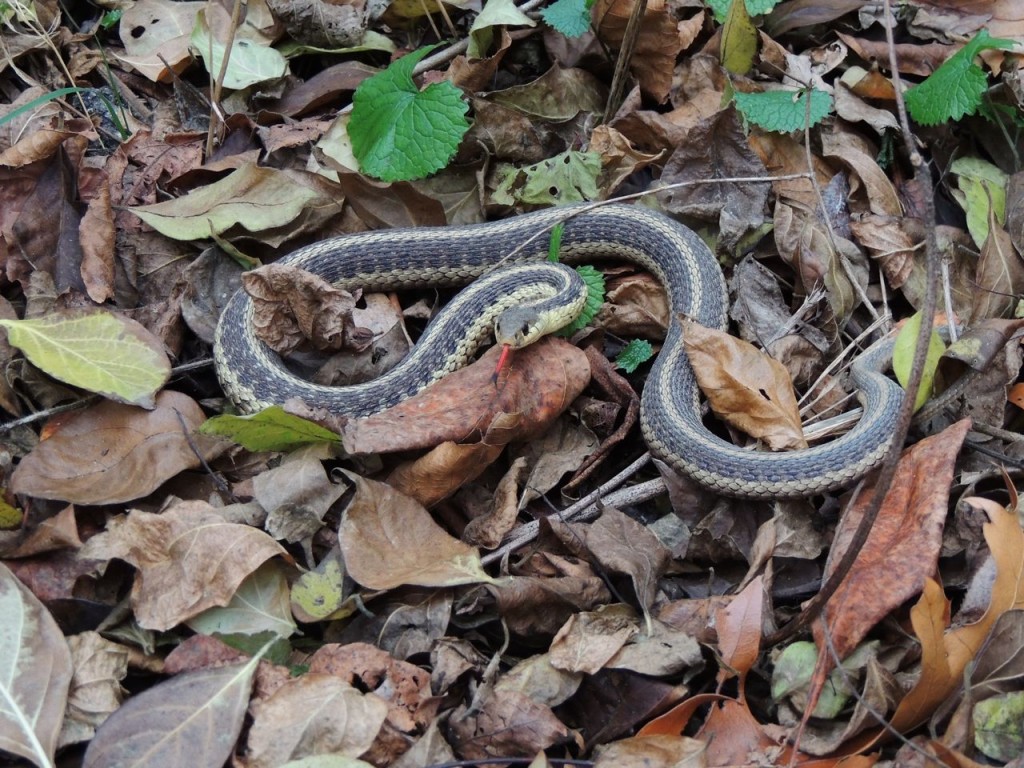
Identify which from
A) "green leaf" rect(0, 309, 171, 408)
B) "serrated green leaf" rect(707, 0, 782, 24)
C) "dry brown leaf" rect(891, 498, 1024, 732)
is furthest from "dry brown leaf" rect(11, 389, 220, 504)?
"serrated green leaf" rect(707, 0, 782, 24)

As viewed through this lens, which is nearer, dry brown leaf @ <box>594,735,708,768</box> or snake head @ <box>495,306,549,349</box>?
dry brown leaf @ <box>594,735,708,768</box>

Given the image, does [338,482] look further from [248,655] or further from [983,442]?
[983,442]

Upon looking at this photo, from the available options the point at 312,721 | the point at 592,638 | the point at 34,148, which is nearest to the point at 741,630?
the point at 592,638

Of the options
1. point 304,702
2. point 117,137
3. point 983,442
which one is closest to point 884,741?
point 983,442

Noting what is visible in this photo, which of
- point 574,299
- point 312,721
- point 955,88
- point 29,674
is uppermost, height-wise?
point 955,88

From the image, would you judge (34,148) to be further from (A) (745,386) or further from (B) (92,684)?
(A) (745,386)

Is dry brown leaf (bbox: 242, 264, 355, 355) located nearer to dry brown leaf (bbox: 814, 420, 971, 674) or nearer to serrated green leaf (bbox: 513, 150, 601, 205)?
serrated green leaf (bbox: 513, 150, 601, 205)

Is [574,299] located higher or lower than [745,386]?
higher
